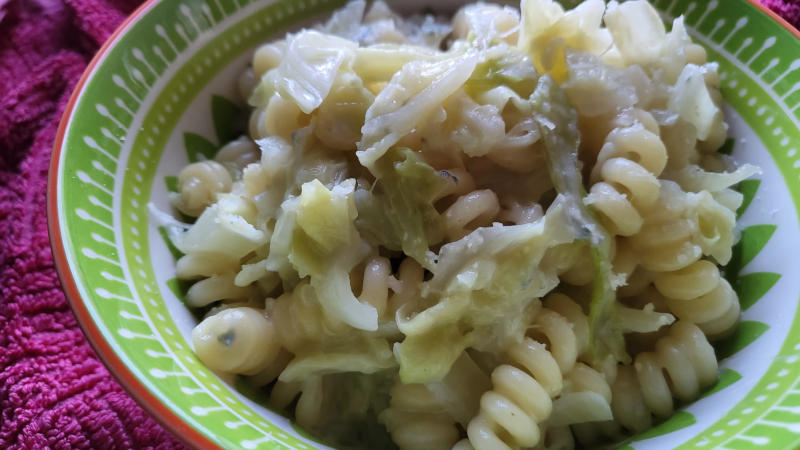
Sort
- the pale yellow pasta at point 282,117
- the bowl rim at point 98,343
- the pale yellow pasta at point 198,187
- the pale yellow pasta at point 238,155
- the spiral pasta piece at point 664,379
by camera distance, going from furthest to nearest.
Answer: the pale yellow pasta at point 238,155 → the pale yellow pasta at point 198,187 → the pale yellow pasta at point 282,117 → the spiral pasta piece at point 664,379 → the bowl rim at point 98,343

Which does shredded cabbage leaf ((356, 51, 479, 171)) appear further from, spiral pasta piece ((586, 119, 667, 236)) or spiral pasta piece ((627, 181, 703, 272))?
spiral pasta piece ((627, 181, 703, 272))

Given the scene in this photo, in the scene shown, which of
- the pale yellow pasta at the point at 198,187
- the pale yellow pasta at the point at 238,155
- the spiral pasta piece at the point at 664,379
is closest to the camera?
the spiral pasta piece at the point at 664,379

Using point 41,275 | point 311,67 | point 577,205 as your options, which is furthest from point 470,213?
point 41,275

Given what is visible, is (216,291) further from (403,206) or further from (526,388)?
(526,388)

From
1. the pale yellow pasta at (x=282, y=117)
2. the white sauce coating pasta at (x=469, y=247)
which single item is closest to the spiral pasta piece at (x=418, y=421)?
the white sauce coating pasta at (x=469, y=247)

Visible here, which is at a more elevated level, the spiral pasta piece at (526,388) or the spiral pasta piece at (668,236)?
the spiral pasta piece at (668,236)

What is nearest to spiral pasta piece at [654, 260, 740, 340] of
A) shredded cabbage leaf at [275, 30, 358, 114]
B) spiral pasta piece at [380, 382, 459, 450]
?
spiral pasta piece at [380, 382, 459, 450]

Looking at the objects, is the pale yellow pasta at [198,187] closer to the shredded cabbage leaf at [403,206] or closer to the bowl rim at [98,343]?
the bowl rim at [98,343]
